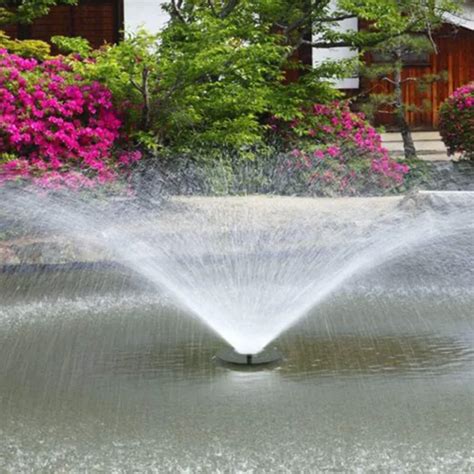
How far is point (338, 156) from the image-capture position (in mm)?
12531

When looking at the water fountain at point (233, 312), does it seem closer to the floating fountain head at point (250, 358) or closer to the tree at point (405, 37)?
the floating fountain head at point (250, 358)

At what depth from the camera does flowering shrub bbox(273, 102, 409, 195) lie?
1219cm

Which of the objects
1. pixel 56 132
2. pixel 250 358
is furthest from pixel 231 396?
pixel 56 132

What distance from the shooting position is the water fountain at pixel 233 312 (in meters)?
4.68

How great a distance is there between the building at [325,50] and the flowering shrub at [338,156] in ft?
6.59

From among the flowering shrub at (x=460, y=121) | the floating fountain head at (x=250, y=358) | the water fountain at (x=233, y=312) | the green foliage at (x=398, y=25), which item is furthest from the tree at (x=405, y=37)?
the floating fountain head at (x=250, y=358)

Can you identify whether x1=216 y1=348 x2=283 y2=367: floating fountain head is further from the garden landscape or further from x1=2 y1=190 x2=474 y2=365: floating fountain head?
x1=2 y1=190 x2=474 y2=365: floating fountain head

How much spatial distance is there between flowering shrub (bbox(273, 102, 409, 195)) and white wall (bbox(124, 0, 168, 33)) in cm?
423

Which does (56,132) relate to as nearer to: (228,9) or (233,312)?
(228,9)

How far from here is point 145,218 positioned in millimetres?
9883

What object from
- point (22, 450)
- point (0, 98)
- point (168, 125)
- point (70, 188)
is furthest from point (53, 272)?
point (22, 450)

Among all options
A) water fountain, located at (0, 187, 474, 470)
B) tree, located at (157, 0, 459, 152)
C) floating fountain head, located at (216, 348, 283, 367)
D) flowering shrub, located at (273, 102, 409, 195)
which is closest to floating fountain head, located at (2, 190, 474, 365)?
water fountain, located at (0, 187, 474, 470)

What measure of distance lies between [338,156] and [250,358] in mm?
7441

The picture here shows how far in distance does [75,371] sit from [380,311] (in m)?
2.43
